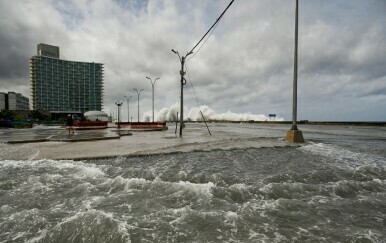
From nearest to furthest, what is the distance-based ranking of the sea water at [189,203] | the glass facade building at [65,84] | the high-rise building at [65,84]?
1. the sea water at [189,203]
2. the glass facade building at [65,84]
3. the high-rise building at [65,84]

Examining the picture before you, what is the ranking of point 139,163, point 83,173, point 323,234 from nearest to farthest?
point 323,234
point 83,173
point 139,163

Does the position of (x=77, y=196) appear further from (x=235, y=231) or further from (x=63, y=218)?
(x=235, y=231)

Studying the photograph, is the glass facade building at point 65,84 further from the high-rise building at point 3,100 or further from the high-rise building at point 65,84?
the high-rise building at point 3,100

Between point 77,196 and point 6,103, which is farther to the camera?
point 6,103

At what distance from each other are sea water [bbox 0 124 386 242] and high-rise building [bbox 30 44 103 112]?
561ft

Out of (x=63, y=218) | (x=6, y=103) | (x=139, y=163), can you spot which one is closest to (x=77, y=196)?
(x=63, y=218)

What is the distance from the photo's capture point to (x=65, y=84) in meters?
164

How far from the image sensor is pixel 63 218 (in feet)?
13.2

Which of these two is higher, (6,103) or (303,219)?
(6,103)

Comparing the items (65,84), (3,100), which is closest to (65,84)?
(65,84)

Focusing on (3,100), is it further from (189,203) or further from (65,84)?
(189,203)

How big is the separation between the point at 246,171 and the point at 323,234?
392 centimetres

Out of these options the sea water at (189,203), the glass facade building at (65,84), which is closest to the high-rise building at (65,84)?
the glass facade building at (65,84)

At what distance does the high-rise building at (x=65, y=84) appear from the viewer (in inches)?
6117
